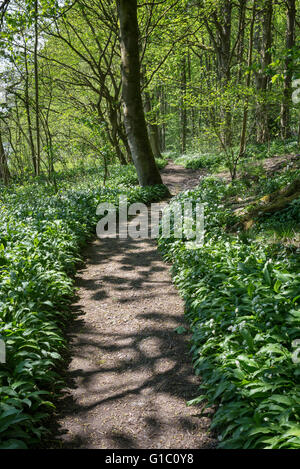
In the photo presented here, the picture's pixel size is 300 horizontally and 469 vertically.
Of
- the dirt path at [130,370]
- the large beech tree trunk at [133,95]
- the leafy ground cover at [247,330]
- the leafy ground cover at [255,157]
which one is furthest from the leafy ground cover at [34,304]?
the leafy ground cover at [255,157]

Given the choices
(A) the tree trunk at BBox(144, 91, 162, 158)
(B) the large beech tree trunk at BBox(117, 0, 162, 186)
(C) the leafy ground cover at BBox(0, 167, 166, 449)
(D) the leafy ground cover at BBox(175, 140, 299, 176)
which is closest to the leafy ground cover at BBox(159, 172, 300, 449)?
(C) the leafy ground cover at BBox(0, 167, 166, 449)

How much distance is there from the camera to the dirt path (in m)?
2.98

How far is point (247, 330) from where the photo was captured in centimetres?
325

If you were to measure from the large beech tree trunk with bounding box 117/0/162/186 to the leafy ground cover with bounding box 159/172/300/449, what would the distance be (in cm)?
607

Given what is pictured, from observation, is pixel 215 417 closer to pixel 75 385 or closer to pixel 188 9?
pixel 75 385

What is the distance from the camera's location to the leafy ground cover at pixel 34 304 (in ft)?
9.42

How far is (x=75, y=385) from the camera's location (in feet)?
11.9

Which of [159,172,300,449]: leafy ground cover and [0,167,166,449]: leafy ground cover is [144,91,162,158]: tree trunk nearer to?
[0,167,166,449]: leafy ground cover

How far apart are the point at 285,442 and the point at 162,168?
1809 cm

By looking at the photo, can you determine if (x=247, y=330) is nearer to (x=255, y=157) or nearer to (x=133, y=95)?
(x=133, y=95)

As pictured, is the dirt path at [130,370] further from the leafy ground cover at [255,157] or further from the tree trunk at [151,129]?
the tree trunk at [151,129]

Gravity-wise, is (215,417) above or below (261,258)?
below

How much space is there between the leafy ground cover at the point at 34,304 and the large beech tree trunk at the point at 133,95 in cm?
261
